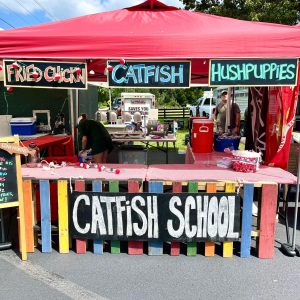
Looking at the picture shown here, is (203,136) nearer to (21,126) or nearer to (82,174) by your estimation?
(82,174)

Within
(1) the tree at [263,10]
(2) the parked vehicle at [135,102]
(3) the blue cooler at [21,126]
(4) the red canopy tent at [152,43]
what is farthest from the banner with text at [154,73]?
(2) the parked vehicle at [135,102]

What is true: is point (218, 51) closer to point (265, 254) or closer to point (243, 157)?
point (243, 157)

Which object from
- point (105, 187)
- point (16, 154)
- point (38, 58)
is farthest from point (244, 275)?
point (38, 58)

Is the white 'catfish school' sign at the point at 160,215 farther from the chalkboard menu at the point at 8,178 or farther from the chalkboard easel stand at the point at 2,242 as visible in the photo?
the chalkboard easel stand at the point at 2,242

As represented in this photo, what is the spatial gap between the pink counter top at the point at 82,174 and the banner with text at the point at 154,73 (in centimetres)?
105

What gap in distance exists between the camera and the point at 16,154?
3686mm

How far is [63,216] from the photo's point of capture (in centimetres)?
389

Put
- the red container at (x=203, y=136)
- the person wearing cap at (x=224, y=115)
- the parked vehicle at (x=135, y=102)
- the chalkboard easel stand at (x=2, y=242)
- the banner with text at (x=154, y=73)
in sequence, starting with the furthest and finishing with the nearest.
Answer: the parked vehicle at (x=135, y=102), the person wearing cap at (x=224, y=115), the red container at (x=203, y=136), the chalkboard easel stand at (x=2, y=242), the banner with text at (x=154, y=73)

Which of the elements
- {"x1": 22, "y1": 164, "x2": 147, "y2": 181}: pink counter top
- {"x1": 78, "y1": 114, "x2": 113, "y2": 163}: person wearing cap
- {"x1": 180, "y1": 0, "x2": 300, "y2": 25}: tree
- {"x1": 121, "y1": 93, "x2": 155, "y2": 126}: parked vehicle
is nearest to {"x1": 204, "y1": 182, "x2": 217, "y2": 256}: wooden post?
{"x1": 22, "y1": 164, "x2": 147, "y2": 181}: pink counter top

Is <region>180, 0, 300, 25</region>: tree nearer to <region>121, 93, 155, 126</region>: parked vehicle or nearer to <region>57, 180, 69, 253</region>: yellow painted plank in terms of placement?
<region>121, 93, 155, 126</region>: parked vehicle

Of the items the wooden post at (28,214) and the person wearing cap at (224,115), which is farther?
the person wearing cap at (224,115)

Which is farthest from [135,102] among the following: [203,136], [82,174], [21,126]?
[82,174]

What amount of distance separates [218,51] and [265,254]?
228cm

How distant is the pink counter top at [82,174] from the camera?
12.7 feet
